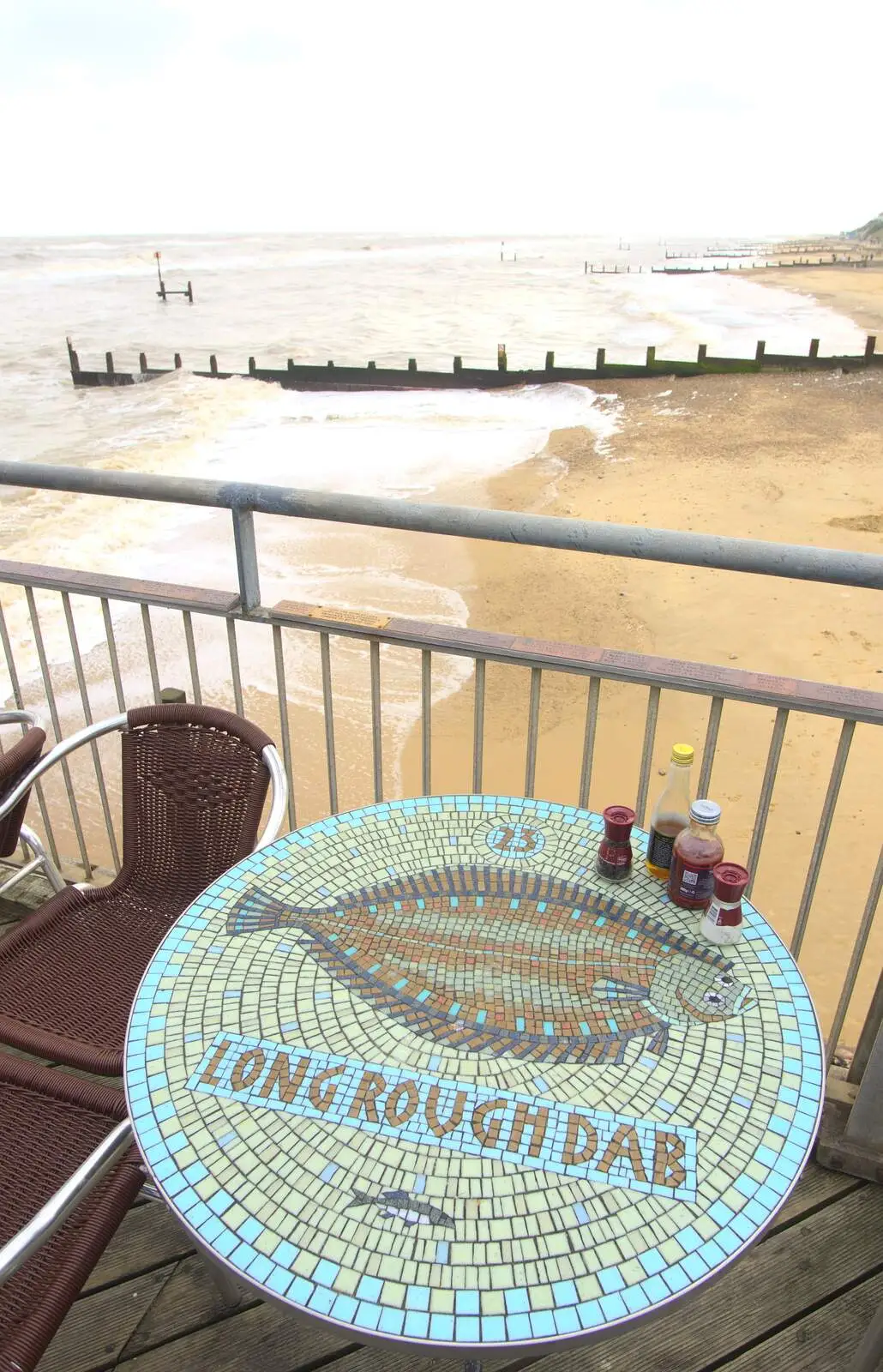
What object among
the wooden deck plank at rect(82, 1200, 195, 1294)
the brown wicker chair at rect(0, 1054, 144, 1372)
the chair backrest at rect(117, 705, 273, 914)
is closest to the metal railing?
the chair backrest at rect(117, 705, 273, 914)

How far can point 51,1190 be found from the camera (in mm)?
1557

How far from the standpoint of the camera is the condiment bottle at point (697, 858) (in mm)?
1584

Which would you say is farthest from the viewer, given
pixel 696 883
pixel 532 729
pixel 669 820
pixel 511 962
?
pixel 532 729

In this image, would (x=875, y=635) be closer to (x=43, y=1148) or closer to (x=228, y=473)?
(x=43, y=1148)

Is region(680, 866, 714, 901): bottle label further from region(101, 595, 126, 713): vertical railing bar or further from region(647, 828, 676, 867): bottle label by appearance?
region(101, 595, 126, 713): vertical railing bar

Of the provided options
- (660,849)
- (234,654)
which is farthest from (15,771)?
(660,849)

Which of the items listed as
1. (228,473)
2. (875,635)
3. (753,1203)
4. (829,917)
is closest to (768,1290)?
(753,1203)

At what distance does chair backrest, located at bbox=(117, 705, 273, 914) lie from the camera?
89.4 inches

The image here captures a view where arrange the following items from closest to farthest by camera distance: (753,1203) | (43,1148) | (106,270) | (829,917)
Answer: (753,1203), (43,1148), (829,917), (106,270)

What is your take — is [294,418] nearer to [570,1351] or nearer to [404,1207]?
[570,1351]

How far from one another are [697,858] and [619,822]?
15cm

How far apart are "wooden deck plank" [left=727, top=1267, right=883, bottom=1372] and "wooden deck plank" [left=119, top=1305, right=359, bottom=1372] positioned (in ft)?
2.67

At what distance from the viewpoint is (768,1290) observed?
1.98 m

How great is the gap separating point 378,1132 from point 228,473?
1907cm
